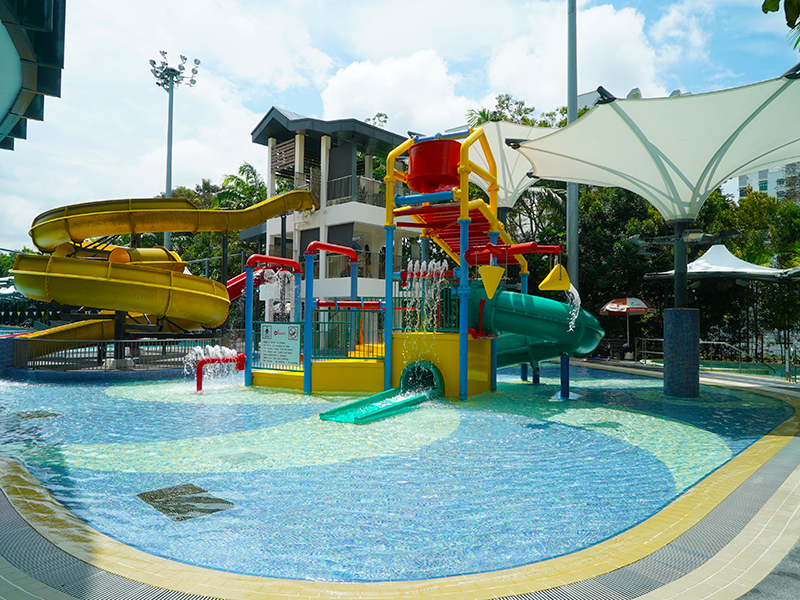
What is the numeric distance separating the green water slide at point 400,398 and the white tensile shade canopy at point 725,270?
12537 millimetres

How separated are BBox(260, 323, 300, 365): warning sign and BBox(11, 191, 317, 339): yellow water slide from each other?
191 inches

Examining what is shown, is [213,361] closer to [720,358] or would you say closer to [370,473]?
[370,473]

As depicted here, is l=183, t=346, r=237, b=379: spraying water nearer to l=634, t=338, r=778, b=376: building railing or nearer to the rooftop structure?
the rooftop structure

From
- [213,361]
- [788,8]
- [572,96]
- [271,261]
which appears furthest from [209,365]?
[788,8]

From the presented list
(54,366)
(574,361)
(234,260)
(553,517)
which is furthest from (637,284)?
(234,260)

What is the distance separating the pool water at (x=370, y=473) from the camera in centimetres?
418

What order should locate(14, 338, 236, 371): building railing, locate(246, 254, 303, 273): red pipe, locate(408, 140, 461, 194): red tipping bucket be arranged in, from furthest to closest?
locate(14, 338, 236, 371): building railing < locate(246, 254, 303, 273): red pipe < locate(408, 140, 461, 194): red tipping bucket

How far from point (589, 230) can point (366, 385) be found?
17919 mm

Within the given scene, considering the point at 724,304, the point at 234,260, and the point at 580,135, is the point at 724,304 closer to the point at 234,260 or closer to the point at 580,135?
the point at 580,135

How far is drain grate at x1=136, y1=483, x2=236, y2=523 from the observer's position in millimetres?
4844

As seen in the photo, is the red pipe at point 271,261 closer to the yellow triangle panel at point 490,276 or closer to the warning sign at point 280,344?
the warning sign at point 280,344

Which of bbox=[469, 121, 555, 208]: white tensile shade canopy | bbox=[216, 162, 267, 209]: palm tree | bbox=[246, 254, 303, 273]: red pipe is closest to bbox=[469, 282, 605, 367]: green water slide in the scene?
bbox=[246, 254, 303, 273]: red pipe

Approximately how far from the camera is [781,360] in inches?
819

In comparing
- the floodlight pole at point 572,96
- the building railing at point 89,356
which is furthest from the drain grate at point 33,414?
the floodlight pole at point 572,96
